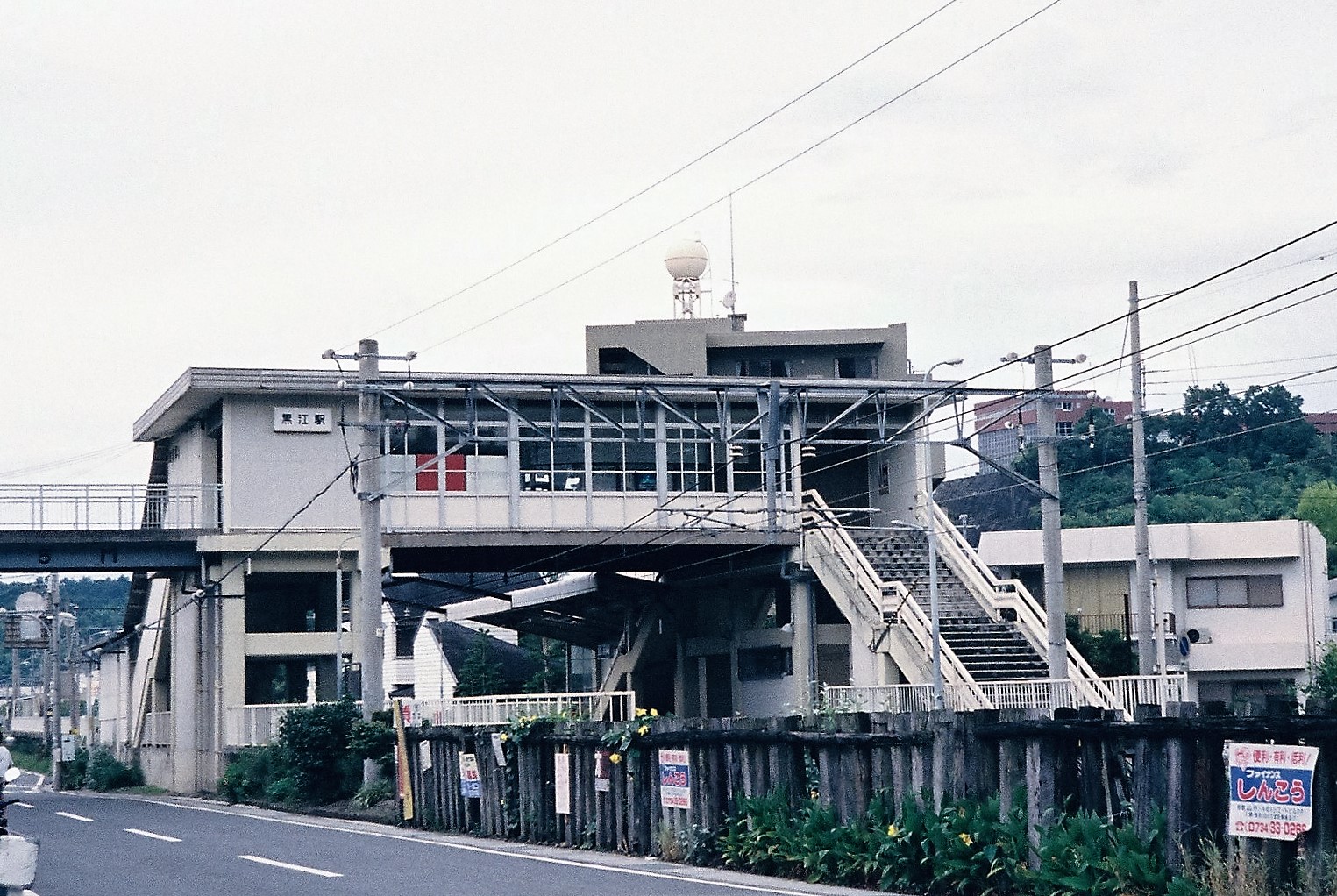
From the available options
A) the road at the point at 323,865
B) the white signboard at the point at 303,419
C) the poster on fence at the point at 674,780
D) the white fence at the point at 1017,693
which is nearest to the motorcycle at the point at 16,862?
the road at the point at 323,865

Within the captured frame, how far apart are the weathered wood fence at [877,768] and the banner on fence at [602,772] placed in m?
0.02

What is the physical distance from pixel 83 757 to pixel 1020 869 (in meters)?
49.4

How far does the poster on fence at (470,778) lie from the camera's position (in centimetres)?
2464

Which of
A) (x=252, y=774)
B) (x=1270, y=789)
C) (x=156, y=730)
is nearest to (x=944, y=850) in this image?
(x=1270, y=789)

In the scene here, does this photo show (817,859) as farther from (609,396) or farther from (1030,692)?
(609,396)

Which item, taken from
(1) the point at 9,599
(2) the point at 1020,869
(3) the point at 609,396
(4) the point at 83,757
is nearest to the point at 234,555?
(3) the point at 609,396

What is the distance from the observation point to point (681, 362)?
191 ft

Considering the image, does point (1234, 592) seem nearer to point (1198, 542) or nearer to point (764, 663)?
point (1198, 542)

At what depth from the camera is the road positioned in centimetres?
1642

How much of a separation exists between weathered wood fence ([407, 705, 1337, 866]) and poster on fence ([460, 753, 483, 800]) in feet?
0.32

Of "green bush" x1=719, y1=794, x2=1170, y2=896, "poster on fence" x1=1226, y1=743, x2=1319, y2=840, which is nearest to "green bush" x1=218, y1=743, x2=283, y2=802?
"green bush" x1=719, y1=794, x2=1170, y2=896

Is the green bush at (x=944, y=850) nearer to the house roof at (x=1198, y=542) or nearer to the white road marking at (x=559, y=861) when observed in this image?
the white road marking at (x=559, y=861)

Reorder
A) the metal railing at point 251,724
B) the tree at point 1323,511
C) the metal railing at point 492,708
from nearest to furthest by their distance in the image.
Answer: the metal railing at point 492,708 → the metal railing at point 251,724 → the tree at point 1323,511

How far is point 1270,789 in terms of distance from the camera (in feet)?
41.6
